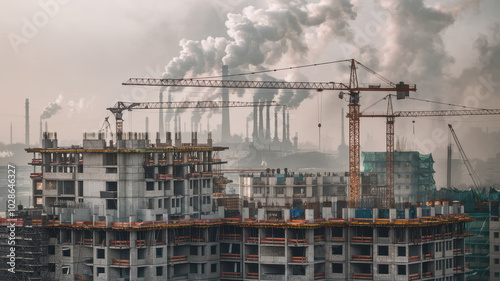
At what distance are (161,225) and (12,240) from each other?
23.7m

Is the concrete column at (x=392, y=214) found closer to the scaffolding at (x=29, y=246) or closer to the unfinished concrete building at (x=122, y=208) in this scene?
the unfinished concrete building at (x=122, y=208)

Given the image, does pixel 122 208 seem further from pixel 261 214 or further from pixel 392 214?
pixel 392 214

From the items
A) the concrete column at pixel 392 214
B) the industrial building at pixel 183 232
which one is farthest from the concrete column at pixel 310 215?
the concrete column at pixel 392 214

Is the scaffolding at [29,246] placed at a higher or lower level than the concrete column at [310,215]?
lower

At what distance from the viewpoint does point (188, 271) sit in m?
160

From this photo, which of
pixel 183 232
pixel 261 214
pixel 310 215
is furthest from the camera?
pixel 183 232

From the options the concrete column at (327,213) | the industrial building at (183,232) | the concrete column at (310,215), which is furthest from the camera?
the concrete column at (327,213)

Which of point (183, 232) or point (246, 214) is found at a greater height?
point (246, 214)

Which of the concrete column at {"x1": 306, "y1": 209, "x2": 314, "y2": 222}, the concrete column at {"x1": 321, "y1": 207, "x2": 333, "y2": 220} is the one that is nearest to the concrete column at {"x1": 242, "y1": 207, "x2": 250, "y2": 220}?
the concrete column at {"x1": 306, "y1": 209, "x2": 314, "y2": 222}

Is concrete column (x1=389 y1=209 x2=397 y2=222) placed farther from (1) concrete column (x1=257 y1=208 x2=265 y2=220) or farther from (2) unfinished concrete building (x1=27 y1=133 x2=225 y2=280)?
(2) unfinished concrete building (x1=27 y1=133 x2=225 y2=280)

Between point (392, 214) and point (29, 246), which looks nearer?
point (392, 214)

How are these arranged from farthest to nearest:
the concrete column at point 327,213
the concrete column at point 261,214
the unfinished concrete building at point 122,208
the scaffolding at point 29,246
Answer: the concrete column at point 327,213 < the concrete column at point 261,214 < the scaffolding at point 29,246 < the unfinished concrete building at point 122,208

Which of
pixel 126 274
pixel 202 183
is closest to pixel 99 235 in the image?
pixel 126 274

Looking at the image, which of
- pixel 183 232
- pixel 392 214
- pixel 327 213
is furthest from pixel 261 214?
pixel 392 214
